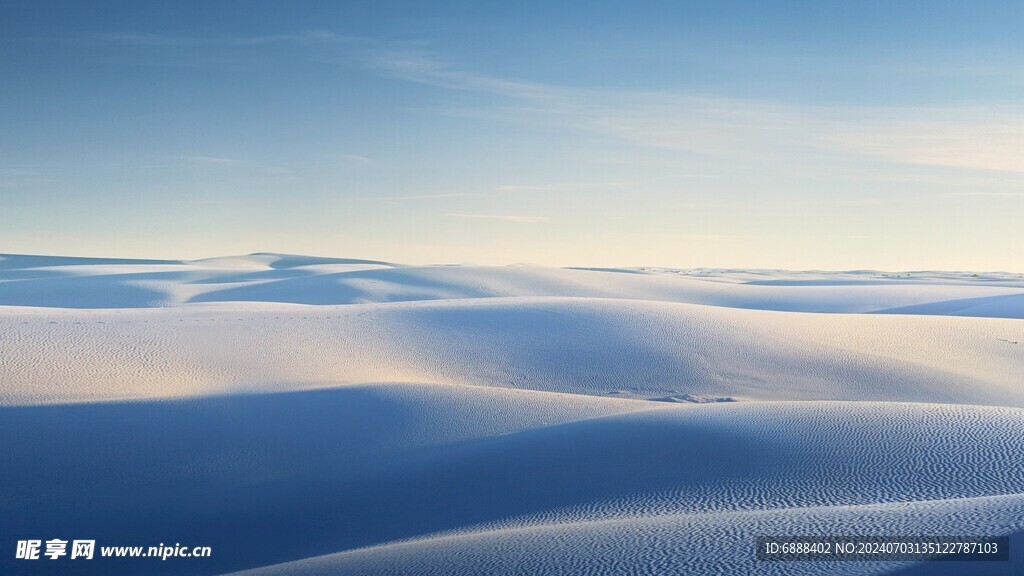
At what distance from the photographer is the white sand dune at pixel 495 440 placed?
7.12 m

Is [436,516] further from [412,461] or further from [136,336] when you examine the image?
[136,336]

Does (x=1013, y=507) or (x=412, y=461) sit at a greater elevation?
(x=1013, y=507)

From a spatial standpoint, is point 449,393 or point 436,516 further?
point 449,393

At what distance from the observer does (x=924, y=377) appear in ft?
56.9

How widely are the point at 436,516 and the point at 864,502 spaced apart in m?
4.11

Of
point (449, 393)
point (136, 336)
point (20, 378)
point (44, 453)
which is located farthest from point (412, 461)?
point (136, 336)

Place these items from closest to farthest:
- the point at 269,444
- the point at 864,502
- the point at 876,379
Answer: the point at 864,502 → the point at 269,444 → the point at 876,379

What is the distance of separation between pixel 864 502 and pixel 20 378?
1240 centimetres

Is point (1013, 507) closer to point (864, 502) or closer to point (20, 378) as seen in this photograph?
point (864, 502)

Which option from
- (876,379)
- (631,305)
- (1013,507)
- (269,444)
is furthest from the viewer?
(631,305)

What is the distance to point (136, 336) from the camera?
17.9 metres

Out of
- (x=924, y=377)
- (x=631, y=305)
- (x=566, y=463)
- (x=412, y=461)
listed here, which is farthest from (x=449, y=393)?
(x=631, y=305)

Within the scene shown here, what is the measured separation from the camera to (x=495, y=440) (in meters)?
11.1

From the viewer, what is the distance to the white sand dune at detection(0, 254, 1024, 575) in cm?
712
